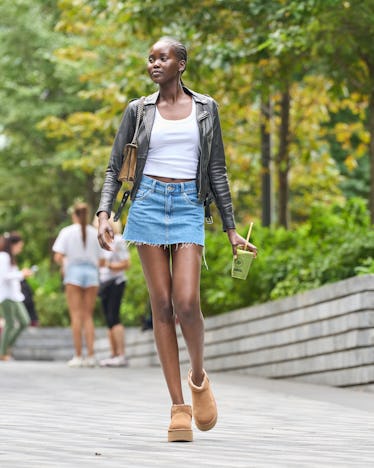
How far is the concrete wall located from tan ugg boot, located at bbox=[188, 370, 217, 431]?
12.7 ft

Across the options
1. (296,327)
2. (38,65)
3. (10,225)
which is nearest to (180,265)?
(296,327)

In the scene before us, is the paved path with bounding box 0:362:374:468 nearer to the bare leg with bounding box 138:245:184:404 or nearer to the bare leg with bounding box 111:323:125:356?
the bare leg with bounding box 138:245:184:404

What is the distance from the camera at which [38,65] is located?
106 feet

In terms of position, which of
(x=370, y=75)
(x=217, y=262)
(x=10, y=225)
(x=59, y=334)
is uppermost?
(x=370, y=75)

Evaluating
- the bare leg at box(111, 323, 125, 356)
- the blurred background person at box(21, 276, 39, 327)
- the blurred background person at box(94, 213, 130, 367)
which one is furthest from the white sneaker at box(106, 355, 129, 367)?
the blurred background person at box(21, 276, 39, 327)

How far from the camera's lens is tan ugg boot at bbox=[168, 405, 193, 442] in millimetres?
6422

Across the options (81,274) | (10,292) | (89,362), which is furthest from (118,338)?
(10,292)

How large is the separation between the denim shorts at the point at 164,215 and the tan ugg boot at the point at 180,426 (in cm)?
82

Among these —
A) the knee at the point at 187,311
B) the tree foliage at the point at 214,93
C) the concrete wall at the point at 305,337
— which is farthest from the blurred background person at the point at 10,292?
the knee at the point at 187,311

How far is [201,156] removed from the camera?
258 inches

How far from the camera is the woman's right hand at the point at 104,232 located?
641 centimetres

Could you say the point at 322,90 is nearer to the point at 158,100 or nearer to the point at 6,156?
the point at 158,100

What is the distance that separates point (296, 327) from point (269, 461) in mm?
6310

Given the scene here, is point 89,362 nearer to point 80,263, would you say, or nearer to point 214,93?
point 80,263
